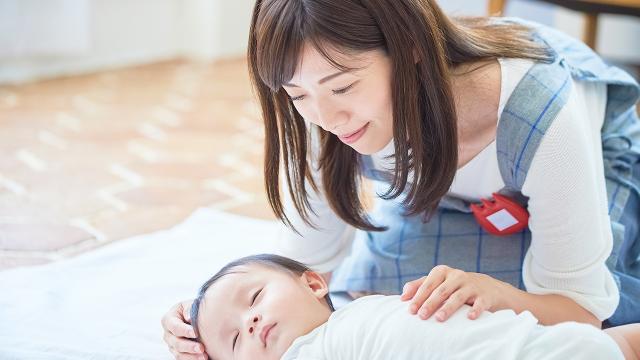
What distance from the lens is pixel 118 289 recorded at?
1538 mm

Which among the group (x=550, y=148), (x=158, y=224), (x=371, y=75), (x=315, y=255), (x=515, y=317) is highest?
(x=371, y=75)

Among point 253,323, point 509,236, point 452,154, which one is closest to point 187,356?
point 253,323

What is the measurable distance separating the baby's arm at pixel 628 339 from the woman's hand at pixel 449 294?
0.52 feet

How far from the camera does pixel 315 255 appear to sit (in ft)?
4.70

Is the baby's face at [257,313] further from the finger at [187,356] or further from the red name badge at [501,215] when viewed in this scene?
the red name badge at [501,215]

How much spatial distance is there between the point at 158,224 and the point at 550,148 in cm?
102

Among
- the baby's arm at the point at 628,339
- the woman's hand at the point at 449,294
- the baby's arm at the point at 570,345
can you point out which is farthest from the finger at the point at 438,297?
the baby's arm at the point at 628,339

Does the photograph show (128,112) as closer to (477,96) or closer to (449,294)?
(477,96)

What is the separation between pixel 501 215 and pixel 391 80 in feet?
1.16

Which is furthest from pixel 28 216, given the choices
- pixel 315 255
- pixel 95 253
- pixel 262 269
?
pixel 262 269

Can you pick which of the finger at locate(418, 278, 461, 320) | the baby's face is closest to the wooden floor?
the baby's face

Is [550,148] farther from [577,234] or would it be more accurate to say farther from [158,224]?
[158,224]

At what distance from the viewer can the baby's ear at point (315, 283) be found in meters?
1.21

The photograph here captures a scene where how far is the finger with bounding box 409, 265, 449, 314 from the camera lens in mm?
1062
